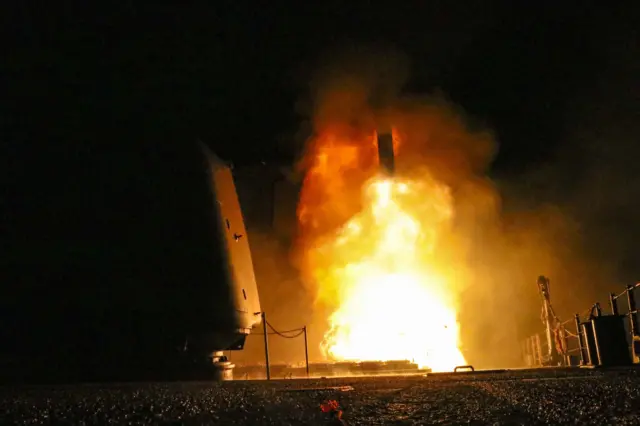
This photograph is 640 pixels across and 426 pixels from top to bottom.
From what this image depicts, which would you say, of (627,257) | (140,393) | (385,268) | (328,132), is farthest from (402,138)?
(140,393)

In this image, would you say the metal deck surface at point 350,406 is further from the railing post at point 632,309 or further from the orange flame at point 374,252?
the orange flame at point 374,252

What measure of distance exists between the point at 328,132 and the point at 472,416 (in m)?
17.6

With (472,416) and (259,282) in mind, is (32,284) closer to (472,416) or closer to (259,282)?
(472,416)

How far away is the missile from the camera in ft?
65.3

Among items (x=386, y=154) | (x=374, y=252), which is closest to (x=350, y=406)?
(x=374, y=252)

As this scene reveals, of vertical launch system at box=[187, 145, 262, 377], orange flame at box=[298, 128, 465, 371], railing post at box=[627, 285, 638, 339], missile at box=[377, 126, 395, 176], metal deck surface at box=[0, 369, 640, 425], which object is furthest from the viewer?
missile at box=[377, 126, 395, 176]

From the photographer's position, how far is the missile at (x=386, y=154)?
19891 millimetres

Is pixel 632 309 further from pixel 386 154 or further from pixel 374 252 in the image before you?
pixel 386 154

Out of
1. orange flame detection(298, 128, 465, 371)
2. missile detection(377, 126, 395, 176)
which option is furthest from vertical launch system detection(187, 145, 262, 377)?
missile detection(377, 126, 395, 176)

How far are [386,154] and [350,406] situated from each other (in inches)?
644

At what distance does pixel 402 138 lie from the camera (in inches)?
813

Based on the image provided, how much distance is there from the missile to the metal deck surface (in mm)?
15065

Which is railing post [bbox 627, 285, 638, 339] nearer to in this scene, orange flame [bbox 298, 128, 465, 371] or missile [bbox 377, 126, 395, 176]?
orange flame [bbox 298, 128, 465, 371]

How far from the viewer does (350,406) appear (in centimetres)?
405
